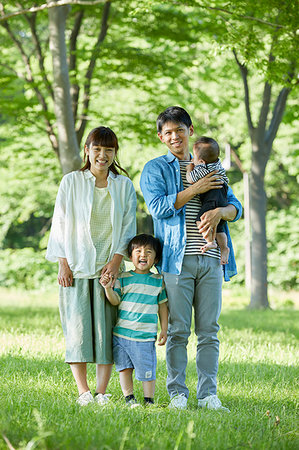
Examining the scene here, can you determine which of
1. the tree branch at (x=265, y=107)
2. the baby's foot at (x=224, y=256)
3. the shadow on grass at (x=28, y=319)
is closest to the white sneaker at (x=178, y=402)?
the baby's foot at (x=224, y=256)

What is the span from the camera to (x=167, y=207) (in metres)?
4.29

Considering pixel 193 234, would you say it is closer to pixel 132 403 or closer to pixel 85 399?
pixel 132 403

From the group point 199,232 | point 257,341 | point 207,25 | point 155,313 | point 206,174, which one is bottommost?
point 257,341

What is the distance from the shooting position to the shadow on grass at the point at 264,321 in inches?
385

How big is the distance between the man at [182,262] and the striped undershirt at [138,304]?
0.39ft

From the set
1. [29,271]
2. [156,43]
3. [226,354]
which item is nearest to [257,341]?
[226,354]

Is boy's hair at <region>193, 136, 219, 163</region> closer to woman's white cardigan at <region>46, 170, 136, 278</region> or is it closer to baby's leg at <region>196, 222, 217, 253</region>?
baby's leg at <region>196, 222, 217, 253</region>

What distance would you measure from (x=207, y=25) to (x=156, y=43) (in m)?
1.90

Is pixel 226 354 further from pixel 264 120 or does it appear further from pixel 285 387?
pixel 264 120

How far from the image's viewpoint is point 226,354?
6641 mm

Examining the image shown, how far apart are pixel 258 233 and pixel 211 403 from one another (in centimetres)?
984

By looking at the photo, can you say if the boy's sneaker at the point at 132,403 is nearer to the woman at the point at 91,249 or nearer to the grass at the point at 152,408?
the grass at the point at 152,408

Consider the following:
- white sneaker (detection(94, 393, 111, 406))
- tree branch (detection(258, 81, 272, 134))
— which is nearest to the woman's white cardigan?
white sneaker (detection(94, 393, 111, 406))

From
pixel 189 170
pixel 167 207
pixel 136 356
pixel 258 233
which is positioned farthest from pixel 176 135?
pixel 258 233
